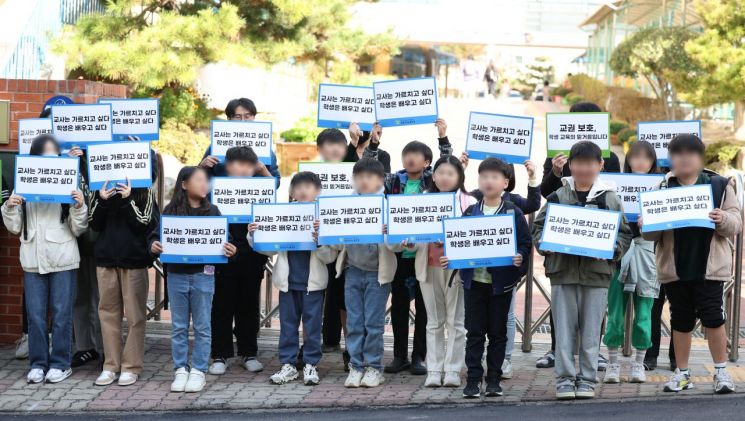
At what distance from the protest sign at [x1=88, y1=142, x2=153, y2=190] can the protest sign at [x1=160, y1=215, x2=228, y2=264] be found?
397 mm

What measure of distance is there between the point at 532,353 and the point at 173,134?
12488 millimetres

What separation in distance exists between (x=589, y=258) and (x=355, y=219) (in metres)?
1.69

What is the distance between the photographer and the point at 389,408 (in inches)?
270

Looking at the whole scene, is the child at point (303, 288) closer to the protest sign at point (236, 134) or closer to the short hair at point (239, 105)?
the protest sign at point (236, 134)

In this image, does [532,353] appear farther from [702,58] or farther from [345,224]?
[702,58]

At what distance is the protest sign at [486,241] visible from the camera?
6812mm

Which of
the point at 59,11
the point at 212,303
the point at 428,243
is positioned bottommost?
the point at 212,303

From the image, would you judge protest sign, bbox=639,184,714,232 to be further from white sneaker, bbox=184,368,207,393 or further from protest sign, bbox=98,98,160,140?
protest sign, bbox=98,98,160,140

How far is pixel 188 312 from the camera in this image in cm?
736

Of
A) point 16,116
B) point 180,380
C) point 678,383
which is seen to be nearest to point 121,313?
point 180,380

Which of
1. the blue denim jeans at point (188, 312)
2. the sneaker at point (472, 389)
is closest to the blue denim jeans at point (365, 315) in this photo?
the sneaker at point (472, 389)

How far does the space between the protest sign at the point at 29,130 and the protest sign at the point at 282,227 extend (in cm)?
180

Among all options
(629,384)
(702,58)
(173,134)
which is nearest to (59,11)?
(173,134)

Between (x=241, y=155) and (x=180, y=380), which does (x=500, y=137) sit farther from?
(x=180, y=380)
